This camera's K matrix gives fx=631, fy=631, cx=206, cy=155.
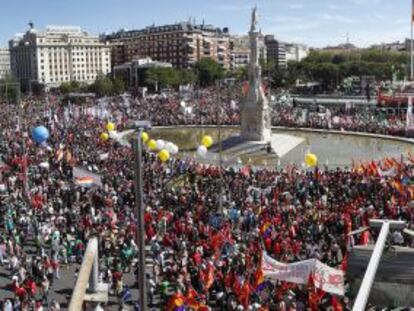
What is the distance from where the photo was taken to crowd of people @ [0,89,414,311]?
686 inches

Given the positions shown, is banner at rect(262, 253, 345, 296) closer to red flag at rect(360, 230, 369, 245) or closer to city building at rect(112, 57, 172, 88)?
red flag at rect(360, 230, 369, 245)

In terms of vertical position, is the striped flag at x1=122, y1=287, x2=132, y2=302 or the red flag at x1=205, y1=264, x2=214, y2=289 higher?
the red flag at x1=205, y1=264, x2=214, y2=289

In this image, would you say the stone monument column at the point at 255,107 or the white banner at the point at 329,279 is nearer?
the white banner at the point at 329,279

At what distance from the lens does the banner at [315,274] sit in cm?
1455

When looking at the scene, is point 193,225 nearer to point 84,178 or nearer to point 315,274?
point 84,178

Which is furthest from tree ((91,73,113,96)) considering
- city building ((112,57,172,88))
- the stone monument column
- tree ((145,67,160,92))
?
the stone monument column

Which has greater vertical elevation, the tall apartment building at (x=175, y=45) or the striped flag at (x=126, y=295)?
the tall apartment building at (x=175, y=45)

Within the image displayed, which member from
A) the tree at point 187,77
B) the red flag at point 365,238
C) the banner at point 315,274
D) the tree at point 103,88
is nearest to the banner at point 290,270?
the banner at point 315,274

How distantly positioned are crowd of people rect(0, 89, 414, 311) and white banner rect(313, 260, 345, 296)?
0.39 meters

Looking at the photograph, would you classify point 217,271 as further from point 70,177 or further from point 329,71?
point 329,71

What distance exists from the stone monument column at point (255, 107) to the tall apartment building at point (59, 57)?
14590 cm

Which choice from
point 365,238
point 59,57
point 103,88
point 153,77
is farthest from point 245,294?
point 59,57

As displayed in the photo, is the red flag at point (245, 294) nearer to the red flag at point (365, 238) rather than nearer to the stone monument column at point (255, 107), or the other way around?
the red flag at point (365, 238)

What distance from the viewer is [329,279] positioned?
14.6m
